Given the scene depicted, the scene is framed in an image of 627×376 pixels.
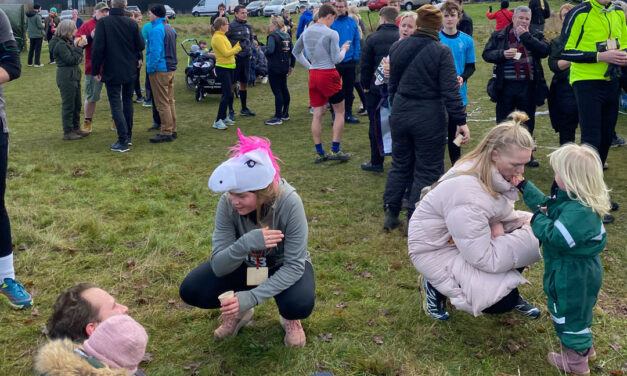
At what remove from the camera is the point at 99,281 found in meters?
4.56

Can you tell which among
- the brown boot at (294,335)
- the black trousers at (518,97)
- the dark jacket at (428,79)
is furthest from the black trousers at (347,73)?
the brown boot at (294,335)

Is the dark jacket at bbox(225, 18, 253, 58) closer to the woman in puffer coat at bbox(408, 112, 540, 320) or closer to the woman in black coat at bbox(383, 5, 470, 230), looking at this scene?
the woman in black coat at bbox(383, 5, 470, 230)

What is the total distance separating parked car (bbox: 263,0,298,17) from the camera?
131 feet

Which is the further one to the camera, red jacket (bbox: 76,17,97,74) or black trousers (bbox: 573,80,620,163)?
red jacket (bbox: 76,17,97,74)

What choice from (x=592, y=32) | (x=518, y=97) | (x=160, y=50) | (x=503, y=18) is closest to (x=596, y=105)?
(x=592, y=32)

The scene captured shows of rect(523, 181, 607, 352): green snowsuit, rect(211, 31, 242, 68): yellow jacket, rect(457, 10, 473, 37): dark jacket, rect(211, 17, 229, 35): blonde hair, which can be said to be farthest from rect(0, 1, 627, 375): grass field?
rect(211, 17, 229, 35): blonde hair

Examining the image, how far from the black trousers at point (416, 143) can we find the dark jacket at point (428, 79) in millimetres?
10

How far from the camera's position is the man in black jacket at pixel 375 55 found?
7.00 meters

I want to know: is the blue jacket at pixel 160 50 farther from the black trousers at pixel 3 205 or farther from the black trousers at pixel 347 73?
the black trousers at pixel 3 205

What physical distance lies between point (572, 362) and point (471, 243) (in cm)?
88

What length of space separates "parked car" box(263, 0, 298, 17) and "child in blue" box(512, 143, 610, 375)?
38006 millimetres

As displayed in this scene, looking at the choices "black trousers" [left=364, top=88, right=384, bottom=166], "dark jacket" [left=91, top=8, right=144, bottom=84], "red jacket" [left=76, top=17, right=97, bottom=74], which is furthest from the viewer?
"red jacket" [left=76, top=17, right=97, bottom=74]

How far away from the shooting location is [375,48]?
7.05 metres

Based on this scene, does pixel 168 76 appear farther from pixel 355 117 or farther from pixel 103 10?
pixel 355 117
